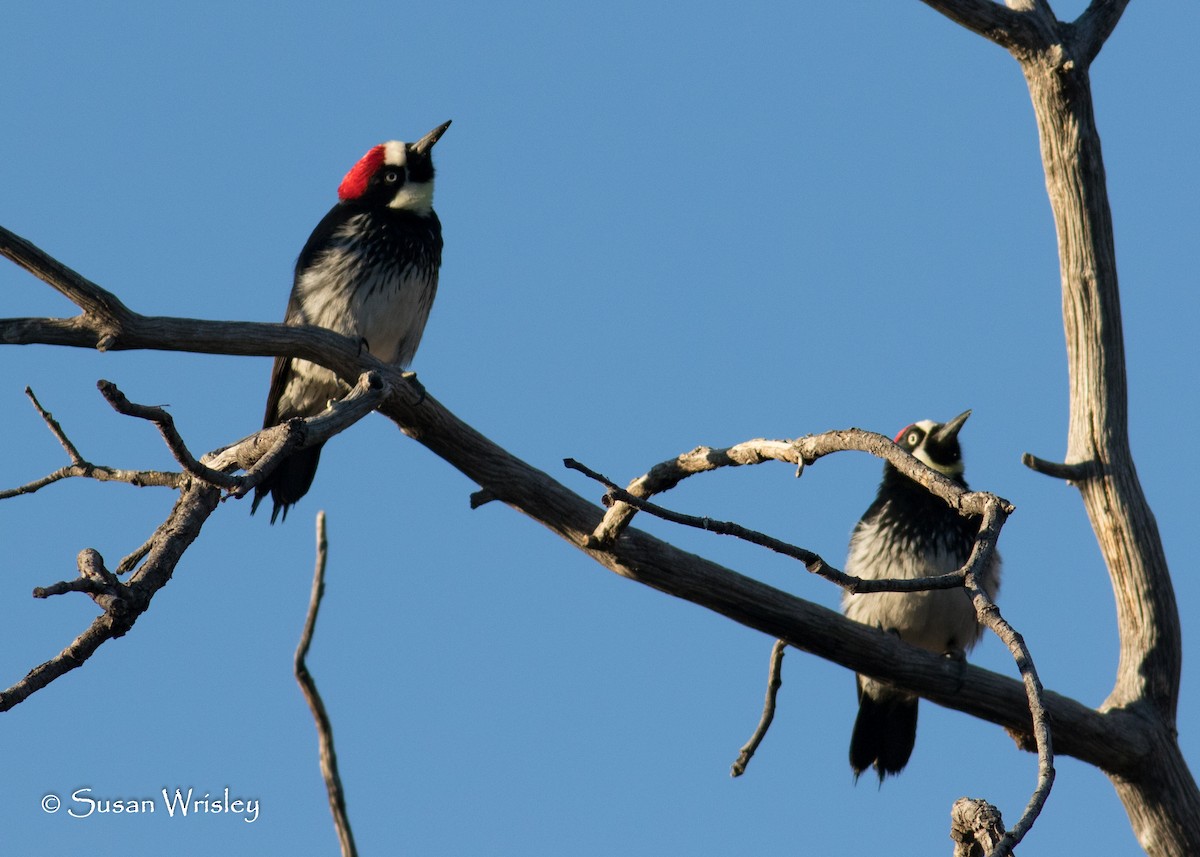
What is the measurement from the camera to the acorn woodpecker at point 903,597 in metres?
6.34

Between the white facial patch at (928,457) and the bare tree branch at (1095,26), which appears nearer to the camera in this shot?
the bare tree branch at (1095,26)

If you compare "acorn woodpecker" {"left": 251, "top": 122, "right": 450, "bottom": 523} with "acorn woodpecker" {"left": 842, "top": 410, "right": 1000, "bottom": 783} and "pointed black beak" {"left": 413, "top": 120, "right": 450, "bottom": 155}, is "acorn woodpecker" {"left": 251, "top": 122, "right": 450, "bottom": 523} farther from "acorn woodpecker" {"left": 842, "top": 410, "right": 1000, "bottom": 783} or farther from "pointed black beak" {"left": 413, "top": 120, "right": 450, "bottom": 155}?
"acorn woodpecker" {"left": 842, "top": 410, "right": 1000, "bottom": 783}

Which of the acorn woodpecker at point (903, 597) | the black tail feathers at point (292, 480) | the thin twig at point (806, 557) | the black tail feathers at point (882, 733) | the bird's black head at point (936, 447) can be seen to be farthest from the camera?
the bird's black head at point (936, 447)

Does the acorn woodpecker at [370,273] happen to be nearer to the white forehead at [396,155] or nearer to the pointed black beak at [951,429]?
the white forehead at [396,155]

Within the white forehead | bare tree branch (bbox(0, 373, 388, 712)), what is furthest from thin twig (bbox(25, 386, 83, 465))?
the white forehead

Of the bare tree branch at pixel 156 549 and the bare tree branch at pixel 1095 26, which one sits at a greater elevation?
the bare tree branch at pixel 1095 26

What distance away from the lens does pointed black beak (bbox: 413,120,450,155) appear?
21.1 ft

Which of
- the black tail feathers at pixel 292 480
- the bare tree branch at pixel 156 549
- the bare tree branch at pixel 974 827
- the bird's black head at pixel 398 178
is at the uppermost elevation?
the bird's black head at pixel 398 178

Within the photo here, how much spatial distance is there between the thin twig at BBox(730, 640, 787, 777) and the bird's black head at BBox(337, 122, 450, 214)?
2.62 meters

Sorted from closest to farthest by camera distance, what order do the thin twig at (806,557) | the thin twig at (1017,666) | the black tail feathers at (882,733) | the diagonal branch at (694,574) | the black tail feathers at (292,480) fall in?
the thin twig at (1017,666) < the thin twig at (806,557) < the diagonal branch at (694,574) < the black tail feathers at (292,480) < the black tail feathers at (882,733)

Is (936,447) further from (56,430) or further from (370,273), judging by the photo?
(56,430)

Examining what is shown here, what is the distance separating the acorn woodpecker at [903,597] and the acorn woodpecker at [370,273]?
7.50 ft

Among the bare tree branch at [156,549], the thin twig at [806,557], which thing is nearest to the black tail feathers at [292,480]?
the bare tree branch at [156,549]

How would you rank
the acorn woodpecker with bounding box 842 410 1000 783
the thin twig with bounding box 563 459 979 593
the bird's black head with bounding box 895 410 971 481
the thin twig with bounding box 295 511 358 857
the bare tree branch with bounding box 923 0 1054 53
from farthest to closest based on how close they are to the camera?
the bird's black head with bounding box 895 410 971 481
the acorn woodpecker with bounding box 842 410 1000 783
the bare tree branch with bounding box 923 0 1054 53
the thin twig with bounding box 295 511 358 857
the thin twig with bounding box 563 459 979 593
